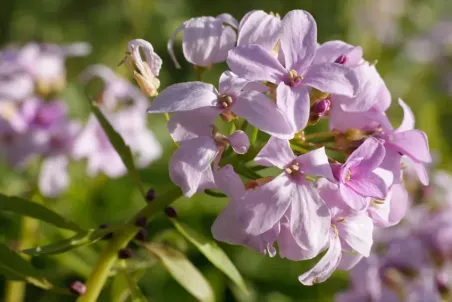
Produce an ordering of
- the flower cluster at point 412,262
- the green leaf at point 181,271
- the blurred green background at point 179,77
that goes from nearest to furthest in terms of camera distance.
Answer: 1. the green leaf at point 181,271
2. the flower cluster at point 412,262
3. the blurred green background at point 179,77

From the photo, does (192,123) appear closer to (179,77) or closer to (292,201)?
(292,201)

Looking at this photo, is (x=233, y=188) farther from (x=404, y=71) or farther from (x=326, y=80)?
(x=404, y=71)

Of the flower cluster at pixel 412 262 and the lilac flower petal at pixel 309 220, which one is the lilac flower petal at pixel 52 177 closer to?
the flower cluster at pixel 412 262

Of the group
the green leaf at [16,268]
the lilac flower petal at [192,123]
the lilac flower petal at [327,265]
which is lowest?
the green leaf at [16,268]

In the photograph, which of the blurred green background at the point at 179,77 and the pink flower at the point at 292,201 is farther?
the blurred green background at the point at 179,77

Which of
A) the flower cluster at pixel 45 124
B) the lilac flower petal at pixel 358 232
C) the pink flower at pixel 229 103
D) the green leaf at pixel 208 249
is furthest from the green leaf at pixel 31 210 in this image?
the flower cluster at pixel 45 124

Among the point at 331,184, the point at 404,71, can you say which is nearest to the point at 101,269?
the point at 331,184

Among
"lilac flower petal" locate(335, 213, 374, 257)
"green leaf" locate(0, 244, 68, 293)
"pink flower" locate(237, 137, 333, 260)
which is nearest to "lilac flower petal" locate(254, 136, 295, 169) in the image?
"pink flower" locate(237, 137, 333, 260)
